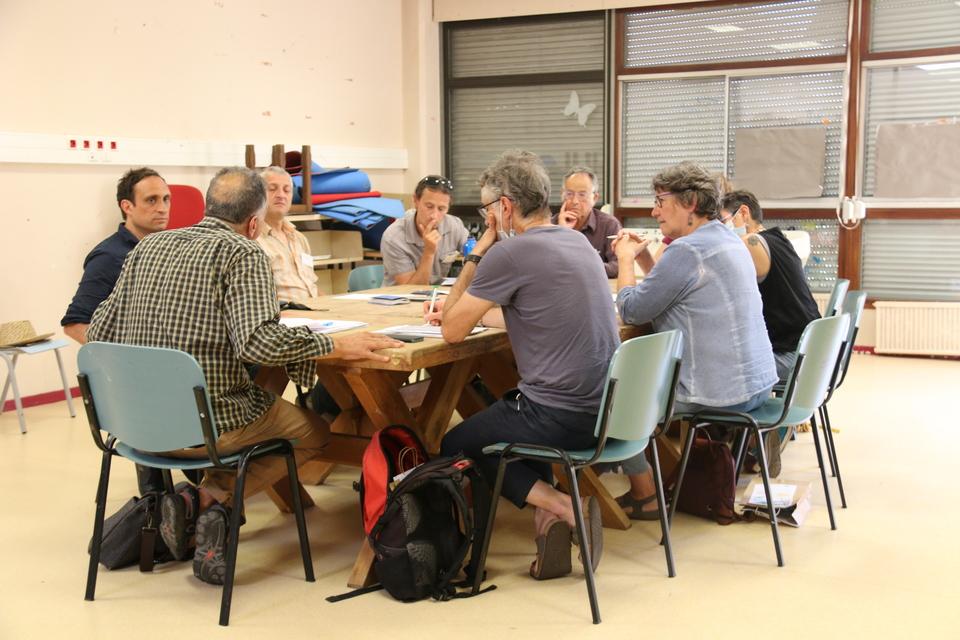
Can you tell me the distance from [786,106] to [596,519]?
536 centimetres

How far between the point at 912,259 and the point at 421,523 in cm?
567

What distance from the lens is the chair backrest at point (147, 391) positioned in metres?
2.61

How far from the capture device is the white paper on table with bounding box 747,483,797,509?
11.8 feet

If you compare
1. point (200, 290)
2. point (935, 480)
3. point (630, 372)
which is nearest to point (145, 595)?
point (200, 290)

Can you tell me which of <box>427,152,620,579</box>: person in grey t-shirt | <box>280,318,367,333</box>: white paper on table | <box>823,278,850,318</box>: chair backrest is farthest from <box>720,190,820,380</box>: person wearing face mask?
<box>280,318,367,333</box>: white paper on table

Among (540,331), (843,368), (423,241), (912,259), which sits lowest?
(843,368)

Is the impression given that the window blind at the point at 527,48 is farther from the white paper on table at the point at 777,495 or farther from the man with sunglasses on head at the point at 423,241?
the white paper on table at the point at 777,495

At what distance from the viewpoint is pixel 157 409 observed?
8.77 feet

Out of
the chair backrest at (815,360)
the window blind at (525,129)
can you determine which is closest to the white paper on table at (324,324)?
the chair backrest at (815,360)

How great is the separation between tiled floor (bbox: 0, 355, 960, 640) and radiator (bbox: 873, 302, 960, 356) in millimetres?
3180

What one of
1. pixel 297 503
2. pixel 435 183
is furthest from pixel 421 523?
pixel 435 183

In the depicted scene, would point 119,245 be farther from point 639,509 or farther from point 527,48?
point 527,48

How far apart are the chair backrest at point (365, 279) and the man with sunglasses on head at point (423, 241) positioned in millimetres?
69

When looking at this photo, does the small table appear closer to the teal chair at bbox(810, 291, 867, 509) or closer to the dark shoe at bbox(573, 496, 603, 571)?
the dark shoe at bbox(573, 496, 603, 571)
